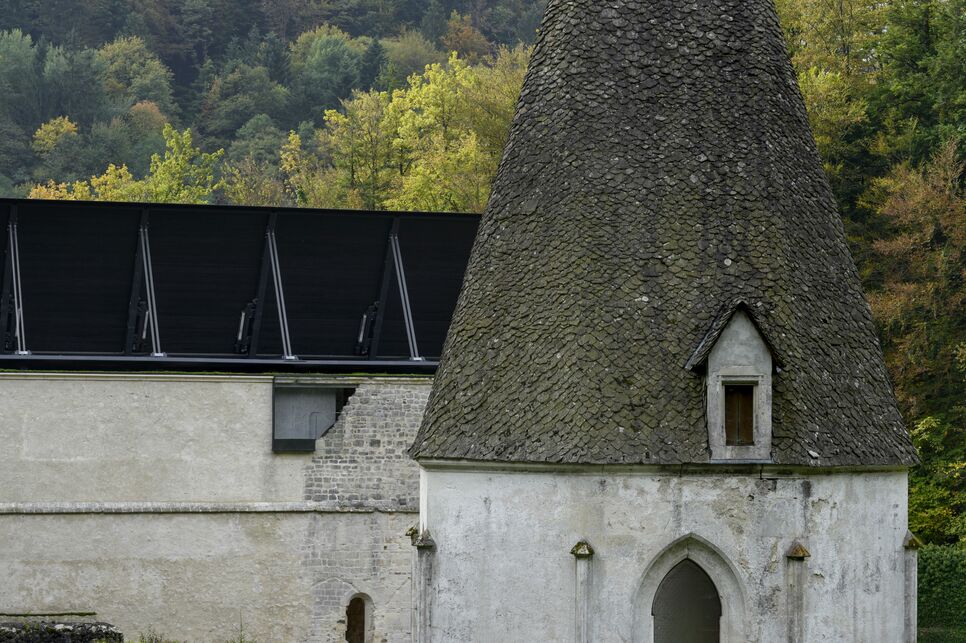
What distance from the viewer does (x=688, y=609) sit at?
715 inches

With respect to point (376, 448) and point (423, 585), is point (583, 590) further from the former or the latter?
point (376, 448)

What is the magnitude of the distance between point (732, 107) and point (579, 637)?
6.04 m

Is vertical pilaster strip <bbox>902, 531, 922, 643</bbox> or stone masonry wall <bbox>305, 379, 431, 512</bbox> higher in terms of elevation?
stone masonry wall <bbox>305, 379, 431, 512</bbox>

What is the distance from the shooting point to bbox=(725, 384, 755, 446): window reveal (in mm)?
17609

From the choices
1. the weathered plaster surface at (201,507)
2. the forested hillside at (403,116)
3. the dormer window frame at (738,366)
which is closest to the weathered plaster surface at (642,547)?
the dormer window frame at (738,366)

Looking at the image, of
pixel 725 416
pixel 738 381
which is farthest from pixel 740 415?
pixel 738 381

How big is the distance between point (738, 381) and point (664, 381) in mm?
770

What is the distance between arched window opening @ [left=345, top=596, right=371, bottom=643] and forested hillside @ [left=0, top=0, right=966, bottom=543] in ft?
41.2

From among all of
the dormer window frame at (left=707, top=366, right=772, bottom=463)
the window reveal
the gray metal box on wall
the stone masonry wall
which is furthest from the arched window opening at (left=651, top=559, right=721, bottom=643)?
the gray metal box on wall

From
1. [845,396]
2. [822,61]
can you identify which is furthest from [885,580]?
[822,61]

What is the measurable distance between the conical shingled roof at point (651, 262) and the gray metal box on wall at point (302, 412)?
26.1ft

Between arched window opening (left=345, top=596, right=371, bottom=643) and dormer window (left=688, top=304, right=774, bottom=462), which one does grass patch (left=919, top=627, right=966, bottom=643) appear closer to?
arched window opening (left=345, top=596, right=371, bottom=643)

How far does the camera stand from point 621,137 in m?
19.0

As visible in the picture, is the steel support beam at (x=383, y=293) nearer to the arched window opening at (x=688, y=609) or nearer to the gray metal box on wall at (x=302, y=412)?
the gray metal box on wall at (x=302, y=412)
